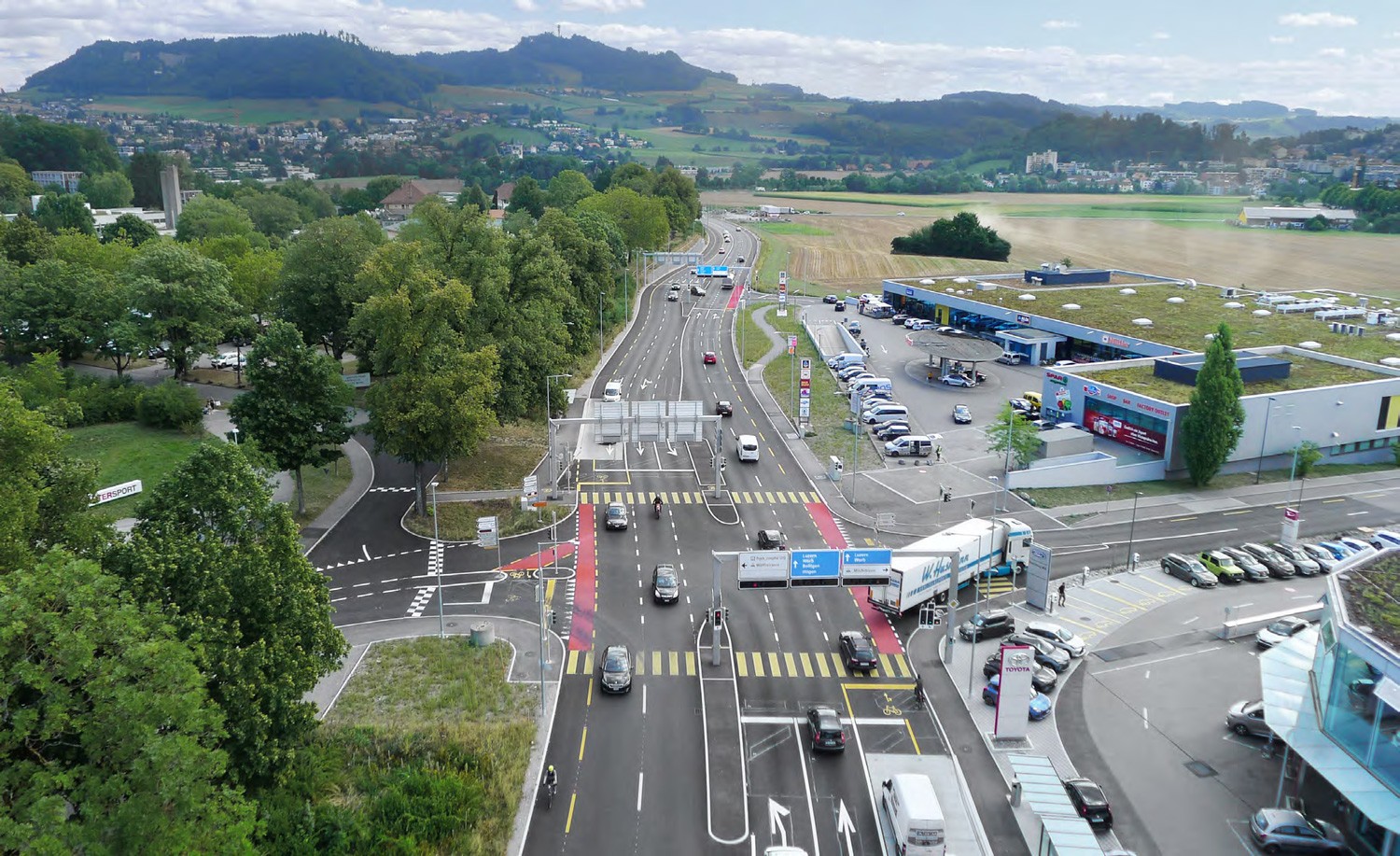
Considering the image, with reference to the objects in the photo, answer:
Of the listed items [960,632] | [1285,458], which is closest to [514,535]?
[960,632]

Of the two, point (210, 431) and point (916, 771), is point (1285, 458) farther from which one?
point (210, 431)

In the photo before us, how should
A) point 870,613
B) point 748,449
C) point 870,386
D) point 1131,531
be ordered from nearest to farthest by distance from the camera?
point 870,613
point 1131,531
point 748,449
point 870,386

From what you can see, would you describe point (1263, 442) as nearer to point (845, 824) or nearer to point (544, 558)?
point (544, 558)

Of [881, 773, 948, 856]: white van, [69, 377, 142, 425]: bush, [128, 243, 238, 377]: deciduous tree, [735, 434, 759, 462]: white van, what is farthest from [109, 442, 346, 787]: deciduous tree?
[128, 243, 238, 377]: deciduous tree

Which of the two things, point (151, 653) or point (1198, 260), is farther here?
point (1198, 260)

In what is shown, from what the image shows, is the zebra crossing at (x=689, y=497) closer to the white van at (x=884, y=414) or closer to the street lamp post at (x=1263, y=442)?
the white van at (x=884, y=414)

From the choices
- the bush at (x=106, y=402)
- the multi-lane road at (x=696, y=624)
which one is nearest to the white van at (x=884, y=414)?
the multi-lane road at (x=696, y=624)

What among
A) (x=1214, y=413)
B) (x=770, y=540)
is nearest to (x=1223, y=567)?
(x=1214, y=413)
